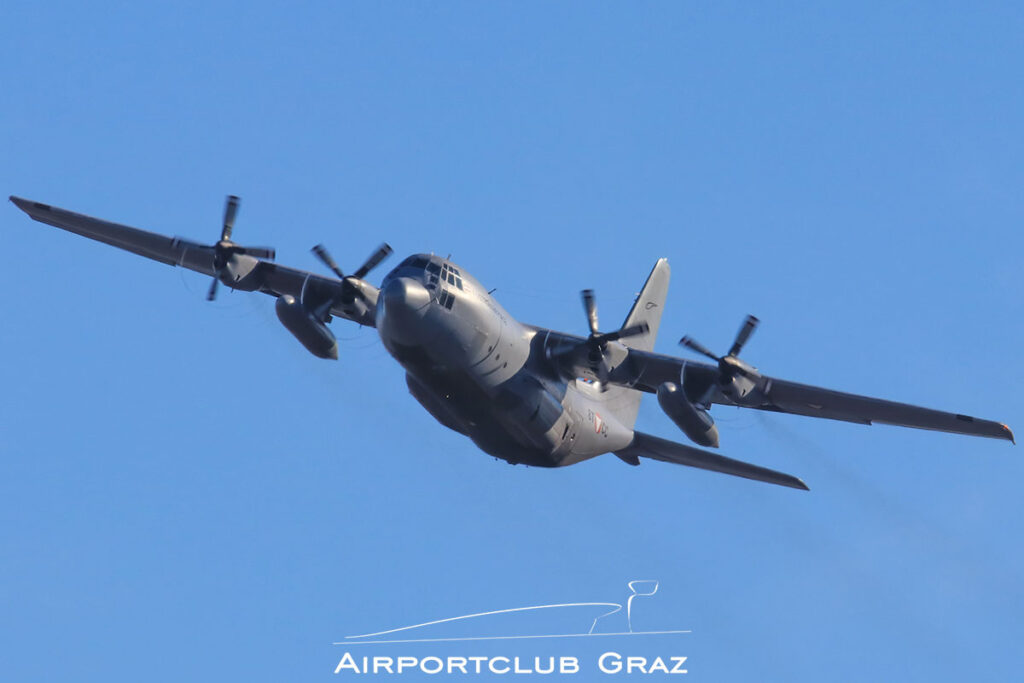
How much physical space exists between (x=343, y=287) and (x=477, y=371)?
15.0ft

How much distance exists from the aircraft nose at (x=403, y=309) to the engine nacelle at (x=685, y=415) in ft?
17.2

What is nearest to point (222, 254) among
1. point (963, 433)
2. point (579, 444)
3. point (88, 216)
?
point (88, 216)

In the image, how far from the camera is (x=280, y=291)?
29.2m

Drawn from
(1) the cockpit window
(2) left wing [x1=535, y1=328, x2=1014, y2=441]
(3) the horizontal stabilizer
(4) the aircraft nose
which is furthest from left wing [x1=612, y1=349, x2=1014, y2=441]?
(4) the aircraft nose

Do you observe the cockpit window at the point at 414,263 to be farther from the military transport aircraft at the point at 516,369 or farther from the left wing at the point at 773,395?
the left wing at the point at 773,395

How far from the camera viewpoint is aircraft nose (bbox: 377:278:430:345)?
75.3 feet

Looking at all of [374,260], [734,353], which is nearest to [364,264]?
[374,260]

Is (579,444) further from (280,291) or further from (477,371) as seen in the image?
(280,291)

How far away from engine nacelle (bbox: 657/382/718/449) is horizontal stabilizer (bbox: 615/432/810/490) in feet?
8.07

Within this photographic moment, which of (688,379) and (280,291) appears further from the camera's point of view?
(280,291)

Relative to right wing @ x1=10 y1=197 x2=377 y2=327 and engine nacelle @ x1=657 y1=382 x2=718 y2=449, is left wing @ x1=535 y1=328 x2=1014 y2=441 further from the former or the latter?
right wing @ x1=10 y1=197 x2=377 y2=327

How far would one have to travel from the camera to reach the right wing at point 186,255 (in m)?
27.7

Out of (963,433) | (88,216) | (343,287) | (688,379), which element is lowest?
(963,433)

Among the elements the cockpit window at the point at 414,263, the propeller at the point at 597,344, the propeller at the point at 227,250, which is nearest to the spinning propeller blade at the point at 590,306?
the propeller at the point at 597,344
